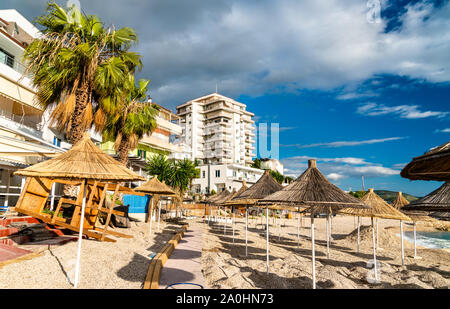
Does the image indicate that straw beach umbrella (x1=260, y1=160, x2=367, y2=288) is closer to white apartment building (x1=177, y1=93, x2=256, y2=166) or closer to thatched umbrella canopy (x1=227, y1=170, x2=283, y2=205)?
thatched umbrella canopy (x1=227, y1=170, x2=283, y2=205)

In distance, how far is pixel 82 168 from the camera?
562cm

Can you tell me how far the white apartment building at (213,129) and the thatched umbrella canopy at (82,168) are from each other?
2702 inches

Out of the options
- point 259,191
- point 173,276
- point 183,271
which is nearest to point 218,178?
point 259,191

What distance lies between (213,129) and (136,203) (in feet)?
179

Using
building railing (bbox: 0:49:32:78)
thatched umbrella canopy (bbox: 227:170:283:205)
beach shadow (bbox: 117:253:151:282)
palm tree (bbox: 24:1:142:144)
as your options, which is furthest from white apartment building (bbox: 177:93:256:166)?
beach shadow (bbox: 117:253:151:282)

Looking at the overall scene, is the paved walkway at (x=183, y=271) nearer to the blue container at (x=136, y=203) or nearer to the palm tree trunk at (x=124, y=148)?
the palm tree trunk at (x=124, y=148)

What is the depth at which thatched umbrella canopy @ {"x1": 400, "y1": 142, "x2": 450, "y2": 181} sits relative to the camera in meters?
2.67

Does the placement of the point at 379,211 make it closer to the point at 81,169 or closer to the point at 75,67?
the point at 81,169

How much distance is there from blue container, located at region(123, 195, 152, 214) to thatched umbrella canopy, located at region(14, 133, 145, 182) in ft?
62.7

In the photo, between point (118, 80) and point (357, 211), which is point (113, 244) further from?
point (357, 211)

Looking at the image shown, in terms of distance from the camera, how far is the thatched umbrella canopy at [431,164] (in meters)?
2.67
